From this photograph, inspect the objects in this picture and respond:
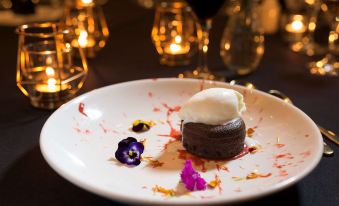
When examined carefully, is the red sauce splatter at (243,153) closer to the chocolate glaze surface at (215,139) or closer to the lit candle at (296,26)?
the chocolate glaze surface at (215,139)

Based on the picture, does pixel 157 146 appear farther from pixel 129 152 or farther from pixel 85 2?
pixel 85 2

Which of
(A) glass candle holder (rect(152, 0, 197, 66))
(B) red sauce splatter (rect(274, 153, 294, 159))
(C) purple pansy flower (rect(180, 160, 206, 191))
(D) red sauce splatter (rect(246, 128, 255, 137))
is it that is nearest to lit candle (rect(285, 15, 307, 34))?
(A) glass candle holder (rect(152, 0, 197, 66))

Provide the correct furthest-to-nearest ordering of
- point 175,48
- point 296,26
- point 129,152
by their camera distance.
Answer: point 296,26
point 175,48
point 129,152

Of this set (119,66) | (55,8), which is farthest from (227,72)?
(55,8)

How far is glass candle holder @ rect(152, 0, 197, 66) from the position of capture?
1.30 m

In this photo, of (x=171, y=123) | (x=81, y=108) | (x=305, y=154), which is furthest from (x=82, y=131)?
(x=305, y=154)

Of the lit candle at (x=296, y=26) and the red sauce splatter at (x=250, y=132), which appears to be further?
the lit candle at (x=296, y=26)

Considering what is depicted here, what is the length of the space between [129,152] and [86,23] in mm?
740

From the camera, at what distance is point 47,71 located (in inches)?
41.3

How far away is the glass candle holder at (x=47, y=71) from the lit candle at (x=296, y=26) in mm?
823

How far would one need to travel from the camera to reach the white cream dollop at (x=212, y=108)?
28.9 inches

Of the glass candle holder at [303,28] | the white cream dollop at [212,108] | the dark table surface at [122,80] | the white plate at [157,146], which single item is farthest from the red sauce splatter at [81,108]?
the glass candle holder at [303,28]

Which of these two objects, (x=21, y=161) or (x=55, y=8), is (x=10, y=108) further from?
(x=55, y=8)

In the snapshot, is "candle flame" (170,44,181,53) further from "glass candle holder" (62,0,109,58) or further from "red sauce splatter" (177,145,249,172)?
"red sauce splatter" (177,145,249,172)
